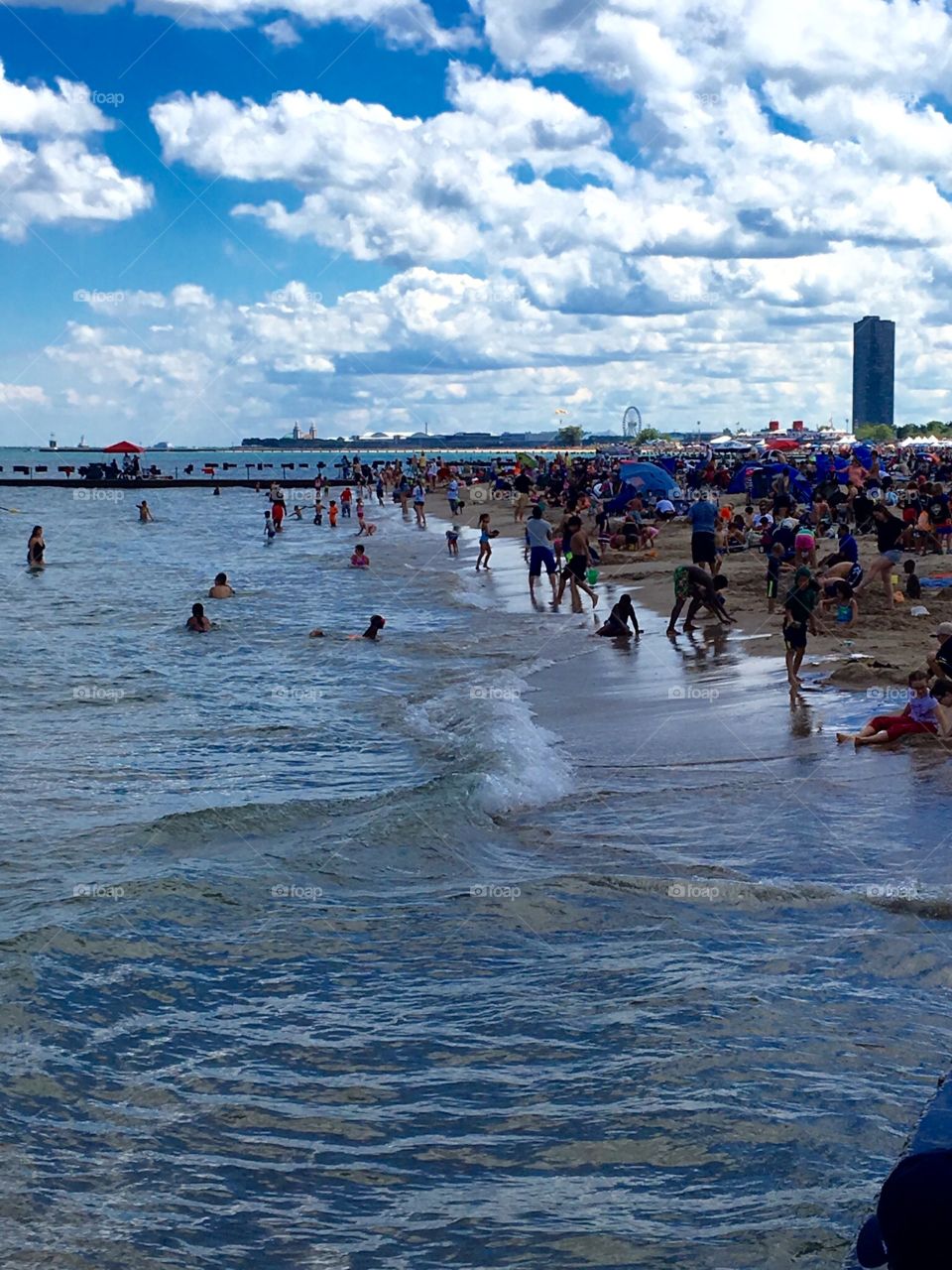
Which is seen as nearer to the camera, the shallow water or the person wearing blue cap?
the person wearing blue cap

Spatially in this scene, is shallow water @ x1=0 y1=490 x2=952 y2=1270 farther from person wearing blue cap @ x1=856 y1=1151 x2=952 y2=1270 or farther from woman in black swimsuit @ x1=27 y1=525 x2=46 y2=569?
woman in black swimsuit @ x1=27 y1=525 x2=46 y2=569

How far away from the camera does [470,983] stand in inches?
265

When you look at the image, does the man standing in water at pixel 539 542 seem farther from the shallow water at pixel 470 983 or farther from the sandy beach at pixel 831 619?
the shallow water at pixel 470 983

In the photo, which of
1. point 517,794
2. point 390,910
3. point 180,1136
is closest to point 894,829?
point 517,794

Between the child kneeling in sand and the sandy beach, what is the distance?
227cm

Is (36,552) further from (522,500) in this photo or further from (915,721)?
(915,721)

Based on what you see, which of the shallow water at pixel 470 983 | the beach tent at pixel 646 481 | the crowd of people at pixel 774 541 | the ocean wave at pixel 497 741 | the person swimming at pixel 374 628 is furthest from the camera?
the beach tent at pixel 646 481

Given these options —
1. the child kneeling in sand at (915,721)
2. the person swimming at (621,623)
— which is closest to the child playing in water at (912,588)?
the person swimming at (621,623)

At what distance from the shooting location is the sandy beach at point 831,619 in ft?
47.5

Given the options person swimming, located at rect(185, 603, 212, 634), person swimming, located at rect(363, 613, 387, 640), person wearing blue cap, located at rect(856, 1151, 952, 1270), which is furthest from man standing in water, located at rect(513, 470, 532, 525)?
person wearing blue cap, located at rect(856, 1151, 952, 1270)

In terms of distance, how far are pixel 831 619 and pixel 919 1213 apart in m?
15.3

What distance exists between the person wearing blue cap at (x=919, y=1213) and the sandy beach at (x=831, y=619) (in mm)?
11124

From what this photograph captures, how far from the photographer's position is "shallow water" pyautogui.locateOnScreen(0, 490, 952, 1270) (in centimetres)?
476

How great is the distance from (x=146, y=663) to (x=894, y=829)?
12.9 meters
